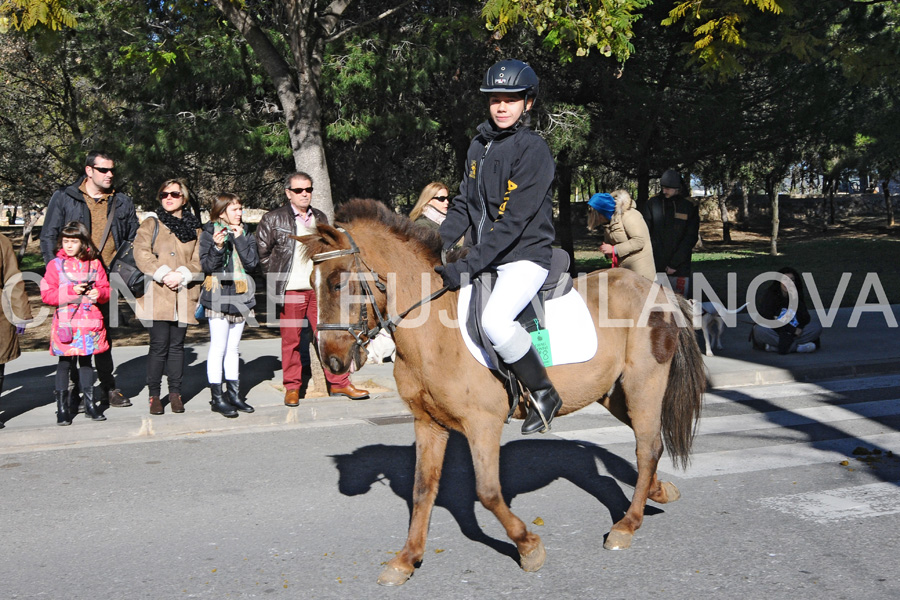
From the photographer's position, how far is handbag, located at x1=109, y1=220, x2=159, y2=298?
8414mm

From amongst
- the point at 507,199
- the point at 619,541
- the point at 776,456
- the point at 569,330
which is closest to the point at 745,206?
the point at 776,456

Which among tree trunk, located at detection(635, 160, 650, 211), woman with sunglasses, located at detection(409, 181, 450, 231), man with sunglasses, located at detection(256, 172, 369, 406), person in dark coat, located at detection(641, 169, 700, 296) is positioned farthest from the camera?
→ tree trunk, located at detection(635, 160, 650, 211)

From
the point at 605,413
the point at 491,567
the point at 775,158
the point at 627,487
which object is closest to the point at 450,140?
the point at 775,158

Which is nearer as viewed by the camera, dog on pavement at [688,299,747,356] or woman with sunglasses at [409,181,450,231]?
woman with sunglasses at [409,181,450,231]

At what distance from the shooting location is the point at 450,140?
66.2 feet

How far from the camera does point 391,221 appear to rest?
4695mm

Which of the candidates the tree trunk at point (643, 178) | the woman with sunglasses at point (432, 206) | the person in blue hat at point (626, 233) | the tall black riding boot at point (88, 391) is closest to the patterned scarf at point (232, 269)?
the tall black riding boot at point (88, 391)

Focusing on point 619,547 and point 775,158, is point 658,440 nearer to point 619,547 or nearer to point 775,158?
point 619,547

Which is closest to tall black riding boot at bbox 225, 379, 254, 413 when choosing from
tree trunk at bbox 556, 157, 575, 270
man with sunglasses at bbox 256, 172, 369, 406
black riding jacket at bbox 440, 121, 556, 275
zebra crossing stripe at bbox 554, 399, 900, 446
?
man with sunglasses at bbox 256, 172, 369, 406

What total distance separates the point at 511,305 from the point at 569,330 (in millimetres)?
549

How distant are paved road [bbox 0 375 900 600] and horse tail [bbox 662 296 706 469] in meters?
0.47

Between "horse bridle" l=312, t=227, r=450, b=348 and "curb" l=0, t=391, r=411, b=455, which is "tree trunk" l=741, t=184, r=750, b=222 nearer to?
"curb" l=0, t=391, r=411, b=455

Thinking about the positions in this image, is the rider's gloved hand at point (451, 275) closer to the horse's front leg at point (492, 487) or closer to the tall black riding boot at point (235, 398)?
the horse's front leg at point (492, 487)

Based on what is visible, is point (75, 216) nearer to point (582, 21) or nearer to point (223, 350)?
point (223, 350)
